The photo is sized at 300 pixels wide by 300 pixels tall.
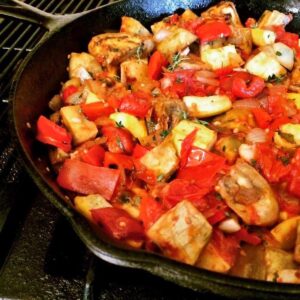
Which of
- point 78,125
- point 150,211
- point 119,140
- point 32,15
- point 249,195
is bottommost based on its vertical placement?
point 249,195

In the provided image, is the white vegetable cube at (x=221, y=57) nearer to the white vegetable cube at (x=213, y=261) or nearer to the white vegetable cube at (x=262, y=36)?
the white vegetable cube at (x=262, y=36)

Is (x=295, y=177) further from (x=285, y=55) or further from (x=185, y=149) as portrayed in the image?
(x=285, y=55)

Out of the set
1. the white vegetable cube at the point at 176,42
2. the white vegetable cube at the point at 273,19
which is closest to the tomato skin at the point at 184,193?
the white vegetable cube at the point at 176,42

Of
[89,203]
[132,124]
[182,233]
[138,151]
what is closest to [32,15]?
[132,124]

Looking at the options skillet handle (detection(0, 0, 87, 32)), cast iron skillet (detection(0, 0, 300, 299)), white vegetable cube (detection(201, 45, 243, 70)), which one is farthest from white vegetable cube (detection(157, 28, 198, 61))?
skillet handle (detection(0, 0, 87, 32))

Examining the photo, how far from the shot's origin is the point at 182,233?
1691 millimetres

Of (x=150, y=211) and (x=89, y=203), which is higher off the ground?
(x=89, y=203)

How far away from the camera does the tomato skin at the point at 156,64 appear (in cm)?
273

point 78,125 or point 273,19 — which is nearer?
point 78,125

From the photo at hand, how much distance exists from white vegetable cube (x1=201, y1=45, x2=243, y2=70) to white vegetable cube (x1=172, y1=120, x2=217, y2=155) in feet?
2.20

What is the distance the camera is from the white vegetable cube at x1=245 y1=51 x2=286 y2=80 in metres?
2.68

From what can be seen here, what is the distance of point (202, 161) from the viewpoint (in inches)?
83.8

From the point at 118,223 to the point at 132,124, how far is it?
2.39 feet

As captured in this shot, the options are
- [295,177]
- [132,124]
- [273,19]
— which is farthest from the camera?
[273,19]
